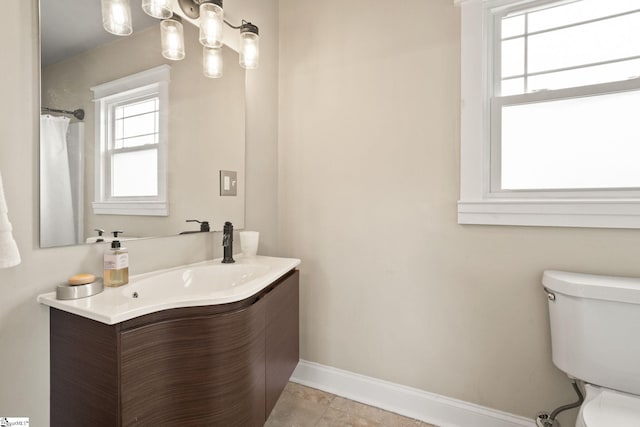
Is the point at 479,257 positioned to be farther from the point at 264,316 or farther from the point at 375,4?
the point at 375,4

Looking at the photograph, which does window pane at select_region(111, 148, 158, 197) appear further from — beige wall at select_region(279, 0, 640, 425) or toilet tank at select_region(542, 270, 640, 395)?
toilet tank at select_region(542, 270, 640, 395)

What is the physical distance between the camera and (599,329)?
3.44 ft

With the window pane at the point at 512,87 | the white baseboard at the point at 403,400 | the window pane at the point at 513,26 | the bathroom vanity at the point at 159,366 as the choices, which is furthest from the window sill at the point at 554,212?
the bathroom vanity at the point at 159,366

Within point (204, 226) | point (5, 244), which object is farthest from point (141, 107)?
point (5, 244)

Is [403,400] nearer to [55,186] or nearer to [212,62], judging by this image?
[55,186]

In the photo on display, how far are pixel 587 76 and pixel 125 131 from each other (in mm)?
1836

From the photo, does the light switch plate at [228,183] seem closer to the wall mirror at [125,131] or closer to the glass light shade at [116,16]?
the wall mirror at [125,131]

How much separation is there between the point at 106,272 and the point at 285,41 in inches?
62.8

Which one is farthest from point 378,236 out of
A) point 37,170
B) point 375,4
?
point 37,170

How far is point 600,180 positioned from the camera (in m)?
1.23

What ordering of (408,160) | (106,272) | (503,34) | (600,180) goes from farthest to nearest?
(408,160), (503,34), (600,180), (106,272)

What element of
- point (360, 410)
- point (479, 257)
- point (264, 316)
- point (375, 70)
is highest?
point (375, 70)

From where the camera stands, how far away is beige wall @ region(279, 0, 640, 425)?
1316mm

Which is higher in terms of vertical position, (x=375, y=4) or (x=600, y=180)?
(x=375, y=4)
